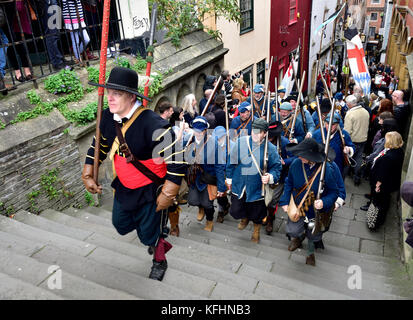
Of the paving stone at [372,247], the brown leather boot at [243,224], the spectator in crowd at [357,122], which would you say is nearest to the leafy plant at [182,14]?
the spectator in crowd at [357,122]

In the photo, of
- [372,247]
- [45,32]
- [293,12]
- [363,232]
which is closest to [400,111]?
[363,232]

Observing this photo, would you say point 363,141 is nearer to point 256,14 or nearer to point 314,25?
point 256,14

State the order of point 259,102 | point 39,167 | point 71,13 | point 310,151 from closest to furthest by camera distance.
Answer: point 310,151 < point 39,167 < point 71,13 < point 259,102

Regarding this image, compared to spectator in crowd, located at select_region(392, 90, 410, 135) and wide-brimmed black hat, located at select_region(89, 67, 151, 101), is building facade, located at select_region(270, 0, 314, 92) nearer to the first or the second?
spectator in crowd, located at select_region(392, 90, 410, 135)

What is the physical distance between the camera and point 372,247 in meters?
5.62

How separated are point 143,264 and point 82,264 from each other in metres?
0.65

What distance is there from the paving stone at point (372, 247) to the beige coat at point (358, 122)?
2528mm

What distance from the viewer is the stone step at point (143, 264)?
3578 millimetres

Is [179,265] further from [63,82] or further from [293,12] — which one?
[293,12]

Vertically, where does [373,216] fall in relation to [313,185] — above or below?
below

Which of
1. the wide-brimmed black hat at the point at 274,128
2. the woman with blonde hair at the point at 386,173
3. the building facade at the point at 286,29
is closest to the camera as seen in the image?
the wide-brimmed black hat at the point at 274,128

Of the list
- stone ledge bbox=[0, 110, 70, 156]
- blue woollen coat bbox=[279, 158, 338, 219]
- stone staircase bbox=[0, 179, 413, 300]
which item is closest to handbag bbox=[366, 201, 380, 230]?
stone staircase bbox=[0, 179, 413, 300]

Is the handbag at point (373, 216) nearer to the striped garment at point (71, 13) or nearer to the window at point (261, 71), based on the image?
the striped garment at point (71, 13)

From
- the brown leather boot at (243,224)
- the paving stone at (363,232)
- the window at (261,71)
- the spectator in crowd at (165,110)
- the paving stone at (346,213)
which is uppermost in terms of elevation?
the spectator in crowd at (165,110)
